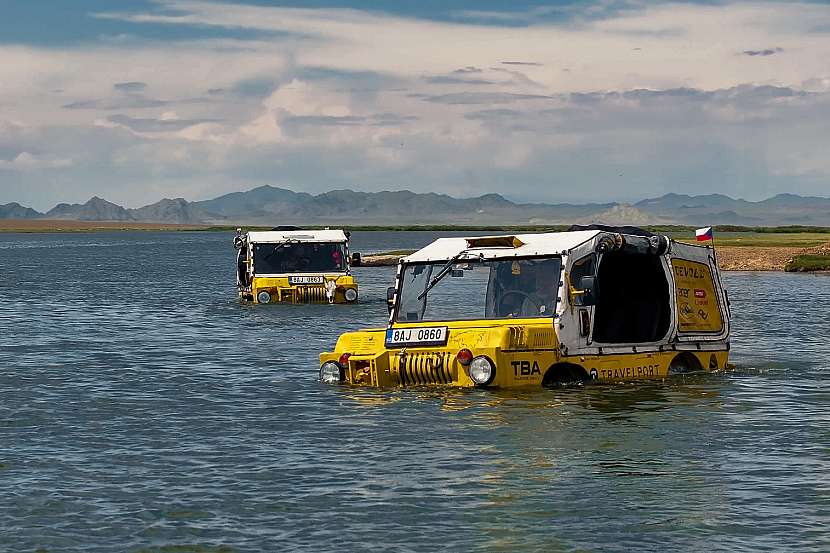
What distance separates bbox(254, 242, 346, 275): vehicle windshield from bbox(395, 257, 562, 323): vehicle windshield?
69.2ft

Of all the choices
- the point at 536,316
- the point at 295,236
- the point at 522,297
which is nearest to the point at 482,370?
the point at 536,316

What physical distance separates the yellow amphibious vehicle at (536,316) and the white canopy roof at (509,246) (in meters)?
0.02

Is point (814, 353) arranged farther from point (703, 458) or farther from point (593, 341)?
point (703, 458)

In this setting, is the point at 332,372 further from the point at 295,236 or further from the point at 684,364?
the point at 295,236

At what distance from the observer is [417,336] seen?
19.4 meters

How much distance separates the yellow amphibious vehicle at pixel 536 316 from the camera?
19.0 metres

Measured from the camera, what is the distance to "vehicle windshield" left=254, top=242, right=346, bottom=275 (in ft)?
136

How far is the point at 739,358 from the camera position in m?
26.2

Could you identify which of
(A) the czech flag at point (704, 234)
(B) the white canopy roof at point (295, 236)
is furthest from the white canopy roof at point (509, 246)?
(B) the white canopy roof at point (295, 236)

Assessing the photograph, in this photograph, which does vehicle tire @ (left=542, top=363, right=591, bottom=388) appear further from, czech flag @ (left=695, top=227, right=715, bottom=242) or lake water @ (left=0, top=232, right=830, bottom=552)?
czech flag @ (left=695, top=227, right=715, bottom=242)

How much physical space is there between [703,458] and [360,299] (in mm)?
31957

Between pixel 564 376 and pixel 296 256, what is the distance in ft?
75.4

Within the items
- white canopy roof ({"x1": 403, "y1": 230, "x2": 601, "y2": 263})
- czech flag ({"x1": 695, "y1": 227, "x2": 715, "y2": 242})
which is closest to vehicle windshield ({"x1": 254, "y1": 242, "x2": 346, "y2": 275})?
czech flag ({"x1": 695, "y1": 227, "x2": 715, "y2": 242})

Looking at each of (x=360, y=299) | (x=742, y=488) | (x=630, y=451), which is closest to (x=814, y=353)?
(x=630, y=451)
